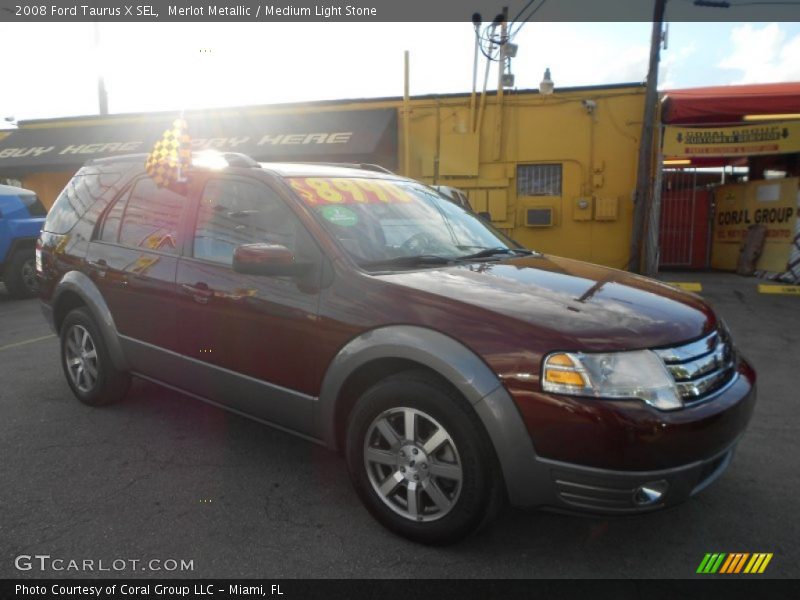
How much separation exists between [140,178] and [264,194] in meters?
1.32

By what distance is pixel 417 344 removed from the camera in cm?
242

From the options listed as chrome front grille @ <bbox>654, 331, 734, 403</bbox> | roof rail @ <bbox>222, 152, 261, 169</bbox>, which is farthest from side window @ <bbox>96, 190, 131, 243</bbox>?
chrome front grille @ <bbox>654, 331, 734, 403</bbox>

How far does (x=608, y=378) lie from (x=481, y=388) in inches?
18.3

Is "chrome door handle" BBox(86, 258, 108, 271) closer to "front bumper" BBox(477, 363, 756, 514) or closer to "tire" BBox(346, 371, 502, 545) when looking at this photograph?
"tire" BBox(346, 371, 502, 545)

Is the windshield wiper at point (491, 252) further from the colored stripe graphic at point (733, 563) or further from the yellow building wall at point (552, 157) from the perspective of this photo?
the yellow building wall at point (552, 157)

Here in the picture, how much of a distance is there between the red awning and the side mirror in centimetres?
989

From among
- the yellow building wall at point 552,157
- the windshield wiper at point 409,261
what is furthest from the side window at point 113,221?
the yellow building wall at point 552,157

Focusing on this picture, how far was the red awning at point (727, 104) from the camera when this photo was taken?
391 inches

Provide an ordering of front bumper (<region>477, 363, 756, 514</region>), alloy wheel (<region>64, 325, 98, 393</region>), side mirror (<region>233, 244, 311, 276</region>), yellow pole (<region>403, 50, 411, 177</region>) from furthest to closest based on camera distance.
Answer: yellow pole (<region>403, 50, 411, 177</region>) < alloy wheel (<region>64, 325, 98, 393</region>) < side mirror (<region>233, 244, 311, 276</region>) < front bumper (<region>477, 363, 756, 514</region>)

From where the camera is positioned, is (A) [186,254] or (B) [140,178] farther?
(B) [140,178]

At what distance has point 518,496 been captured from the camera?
90.0 inches

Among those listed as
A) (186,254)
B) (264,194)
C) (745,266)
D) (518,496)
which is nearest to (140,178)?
(186,254)

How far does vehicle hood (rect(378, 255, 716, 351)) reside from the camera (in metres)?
2.28
